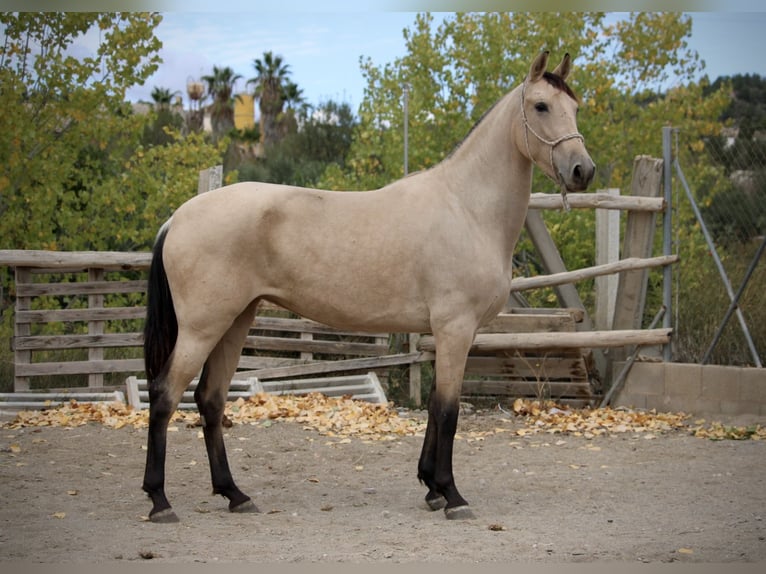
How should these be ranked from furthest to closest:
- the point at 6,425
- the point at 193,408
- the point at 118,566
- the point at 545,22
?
1. the point at 545,22
2. the point at 193,408
3. the point at 6,425
4. the point at 118,566

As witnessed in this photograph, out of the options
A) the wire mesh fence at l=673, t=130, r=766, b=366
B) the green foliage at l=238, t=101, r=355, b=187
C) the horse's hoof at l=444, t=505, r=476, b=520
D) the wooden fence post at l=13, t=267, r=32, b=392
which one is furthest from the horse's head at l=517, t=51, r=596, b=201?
the green foliage at l=238, t=101, r=355, b=187

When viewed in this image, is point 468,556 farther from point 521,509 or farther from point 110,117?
point 110,117

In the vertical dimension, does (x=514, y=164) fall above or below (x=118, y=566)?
above

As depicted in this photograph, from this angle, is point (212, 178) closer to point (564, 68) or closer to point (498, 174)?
point (498, 174)

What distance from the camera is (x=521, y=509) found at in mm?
4938

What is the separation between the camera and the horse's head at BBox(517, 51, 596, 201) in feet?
15.6

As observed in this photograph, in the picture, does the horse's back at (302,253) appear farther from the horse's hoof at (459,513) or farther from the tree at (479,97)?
the tree at (479,97)

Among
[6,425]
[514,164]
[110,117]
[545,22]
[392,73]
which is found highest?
[545,22]

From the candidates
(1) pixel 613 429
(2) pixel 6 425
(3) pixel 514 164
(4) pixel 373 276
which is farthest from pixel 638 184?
(2) pixel 6 425

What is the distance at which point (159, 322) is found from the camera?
493cm

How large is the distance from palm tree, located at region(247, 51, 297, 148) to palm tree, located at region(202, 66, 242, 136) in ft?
4.64

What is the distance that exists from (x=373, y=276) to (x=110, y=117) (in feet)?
21.8

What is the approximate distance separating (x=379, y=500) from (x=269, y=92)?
38.0 m

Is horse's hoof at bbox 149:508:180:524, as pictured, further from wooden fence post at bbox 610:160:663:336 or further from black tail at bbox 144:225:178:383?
wooden fence post at bbox 610:160:663:336
